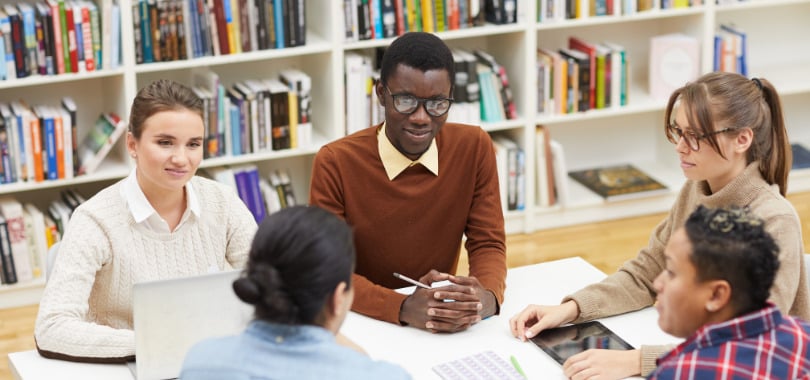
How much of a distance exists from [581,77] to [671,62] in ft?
1.30

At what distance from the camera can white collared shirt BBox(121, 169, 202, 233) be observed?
2383 millimetres

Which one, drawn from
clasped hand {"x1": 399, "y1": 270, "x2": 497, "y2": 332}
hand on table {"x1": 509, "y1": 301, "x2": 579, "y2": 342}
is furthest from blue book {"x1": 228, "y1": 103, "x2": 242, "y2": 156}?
hand on table {"x1": 509, "y1": 301, "x2": 579, "y2": 342}

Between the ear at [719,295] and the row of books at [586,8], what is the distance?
9.17 feet

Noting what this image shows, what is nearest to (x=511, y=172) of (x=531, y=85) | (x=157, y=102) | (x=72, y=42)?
(x=531, y=85)

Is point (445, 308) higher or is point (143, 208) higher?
point (143, 208)

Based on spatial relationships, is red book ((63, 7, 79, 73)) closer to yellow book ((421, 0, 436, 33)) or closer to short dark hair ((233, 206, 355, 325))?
yellow book ((421, 0, 436, 33))

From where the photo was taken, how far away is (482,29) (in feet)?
14.1

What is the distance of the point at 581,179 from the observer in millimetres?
4867

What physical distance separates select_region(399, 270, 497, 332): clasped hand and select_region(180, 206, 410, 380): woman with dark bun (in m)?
0.69

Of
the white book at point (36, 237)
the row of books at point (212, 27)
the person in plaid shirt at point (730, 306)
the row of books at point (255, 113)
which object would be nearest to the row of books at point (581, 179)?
the row of books at point (255, 113)

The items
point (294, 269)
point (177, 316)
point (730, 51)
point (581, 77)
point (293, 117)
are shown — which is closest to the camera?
point (294, 269)

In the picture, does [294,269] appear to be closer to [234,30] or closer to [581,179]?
[234,30]

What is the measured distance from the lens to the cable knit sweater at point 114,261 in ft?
7.18

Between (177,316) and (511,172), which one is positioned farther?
(511,172)
